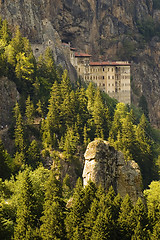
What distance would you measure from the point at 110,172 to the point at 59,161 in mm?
25944

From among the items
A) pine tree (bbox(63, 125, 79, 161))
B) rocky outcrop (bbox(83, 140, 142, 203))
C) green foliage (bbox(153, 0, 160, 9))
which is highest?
green foliage (bbox(153, 0, 160, 9))

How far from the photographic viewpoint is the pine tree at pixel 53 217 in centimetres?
4719

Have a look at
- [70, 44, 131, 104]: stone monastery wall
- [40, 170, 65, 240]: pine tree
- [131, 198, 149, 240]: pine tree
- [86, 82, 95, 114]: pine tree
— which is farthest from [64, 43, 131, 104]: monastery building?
[131, 198, 149, 240]: pine tree

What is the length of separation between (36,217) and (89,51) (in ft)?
308

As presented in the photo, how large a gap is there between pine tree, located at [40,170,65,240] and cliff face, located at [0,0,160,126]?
203 ft

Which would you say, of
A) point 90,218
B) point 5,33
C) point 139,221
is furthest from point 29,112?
point 139,221

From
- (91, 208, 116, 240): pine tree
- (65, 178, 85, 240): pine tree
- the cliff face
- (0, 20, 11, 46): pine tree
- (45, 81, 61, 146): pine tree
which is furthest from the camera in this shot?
the cliff face

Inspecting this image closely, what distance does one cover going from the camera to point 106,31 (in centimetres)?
14588

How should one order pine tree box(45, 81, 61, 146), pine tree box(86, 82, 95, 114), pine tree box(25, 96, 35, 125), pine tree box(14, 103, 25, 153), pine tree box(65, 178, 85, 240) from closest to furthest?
1. pine tree box(65, 178, 85, 240)
2. pine tree box(14, 103, 25, 153)
3. pine tree box(45, 81, 61, 146)
4. pine tree box(25, 96, 35, 125)
5. pine tree box(86, 82, 95, 114)

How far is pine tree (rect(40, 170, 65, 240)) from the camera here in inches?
1858

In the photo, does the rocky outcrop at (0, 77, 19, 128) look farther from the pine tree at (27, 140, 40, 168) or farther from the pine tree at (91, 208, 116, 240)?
the pine tree at (91, 208, 116, 240)

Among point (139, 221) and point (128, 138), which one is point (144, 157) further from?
point (139, 221)

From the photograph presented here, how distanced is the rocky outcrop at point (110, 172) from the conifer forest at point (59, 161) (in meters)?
1.51

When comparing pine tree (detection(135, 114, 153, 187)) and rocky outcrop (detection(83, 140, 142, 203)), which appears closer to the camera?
rocky outcrop (detection(83, 140, 142, 203))
